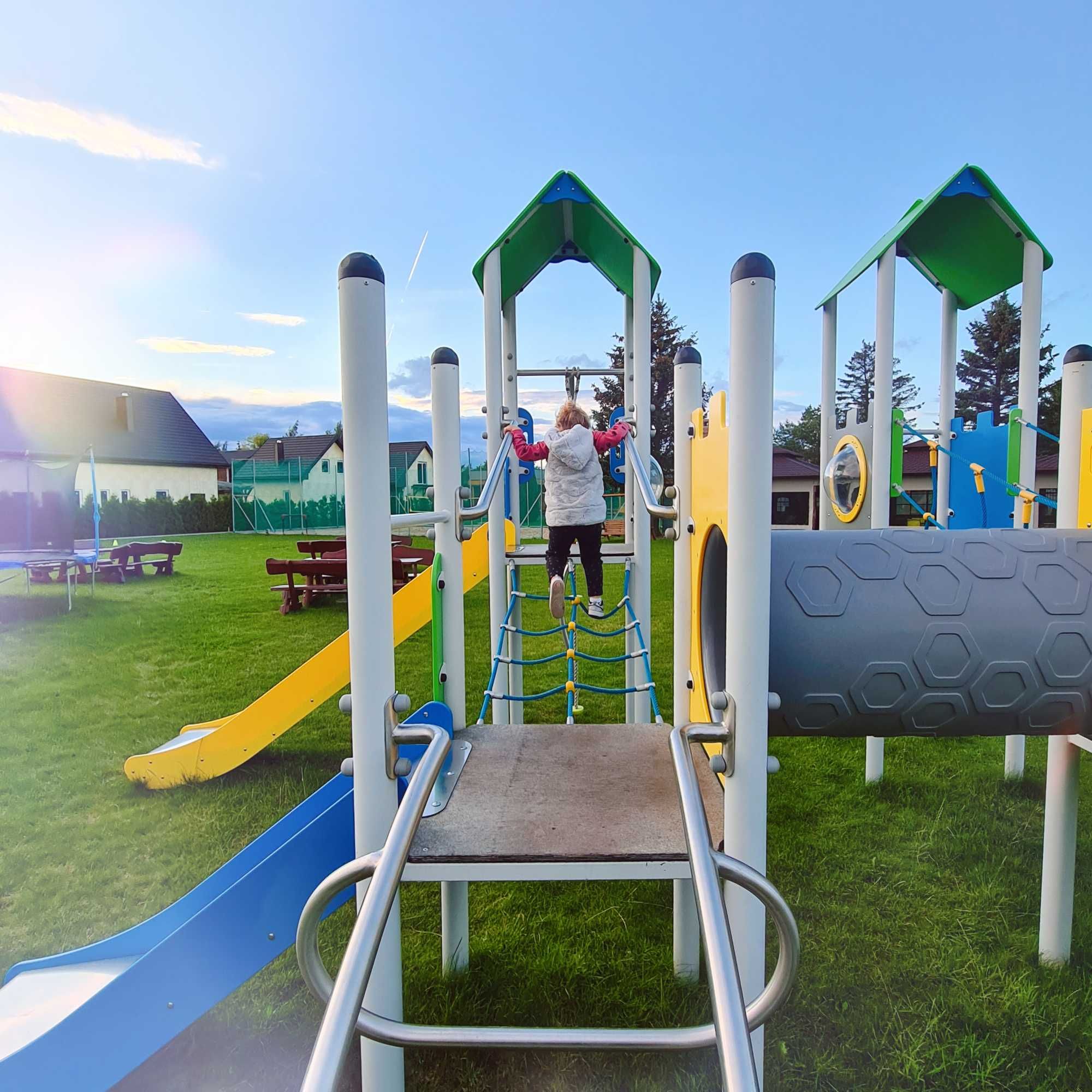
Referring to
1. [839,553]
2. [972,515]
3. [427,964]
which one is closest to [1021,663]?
[839,553]

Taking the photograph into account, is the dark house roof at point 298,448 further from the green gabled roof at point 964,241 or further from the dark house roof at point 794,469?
the green gabled roof at point 964,241

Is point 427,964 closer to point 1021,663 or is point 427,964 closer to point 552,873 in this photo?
point 552,873

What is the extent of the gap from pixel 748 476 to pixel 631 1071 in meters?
Answer: 1.51

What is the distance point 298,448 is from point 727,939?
127 ft

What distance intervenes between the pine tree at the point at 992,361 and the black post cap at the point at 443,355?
3406cm

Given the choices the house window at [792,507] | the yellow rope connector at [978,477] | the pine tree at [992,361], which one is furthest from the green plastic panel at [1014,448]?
the pine tree at [992,361]

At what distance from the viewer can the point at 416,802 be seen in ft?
3.32

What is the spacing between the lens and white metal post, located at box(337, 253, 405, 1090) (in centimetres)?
128

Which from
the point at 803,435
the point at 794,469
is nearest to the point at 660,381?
the point at 794,469

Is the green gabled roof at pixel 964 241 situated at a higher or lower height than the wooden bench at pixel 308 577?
higher

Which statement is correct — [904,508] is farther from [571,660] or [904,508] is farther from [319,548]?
[571,660]

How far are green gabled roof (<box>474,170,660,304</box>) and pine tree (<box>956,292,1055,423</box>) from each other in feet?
105

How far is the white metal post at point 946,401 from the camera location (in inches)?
165

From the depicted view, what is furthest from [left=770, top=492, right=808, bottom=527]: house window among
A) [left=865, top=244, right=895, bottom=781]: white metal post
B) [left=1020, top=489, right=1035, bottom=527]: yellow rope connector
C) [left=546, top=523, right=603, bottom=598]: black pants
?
[left=865, top=244, right=895, bottom=781]: white metal post
